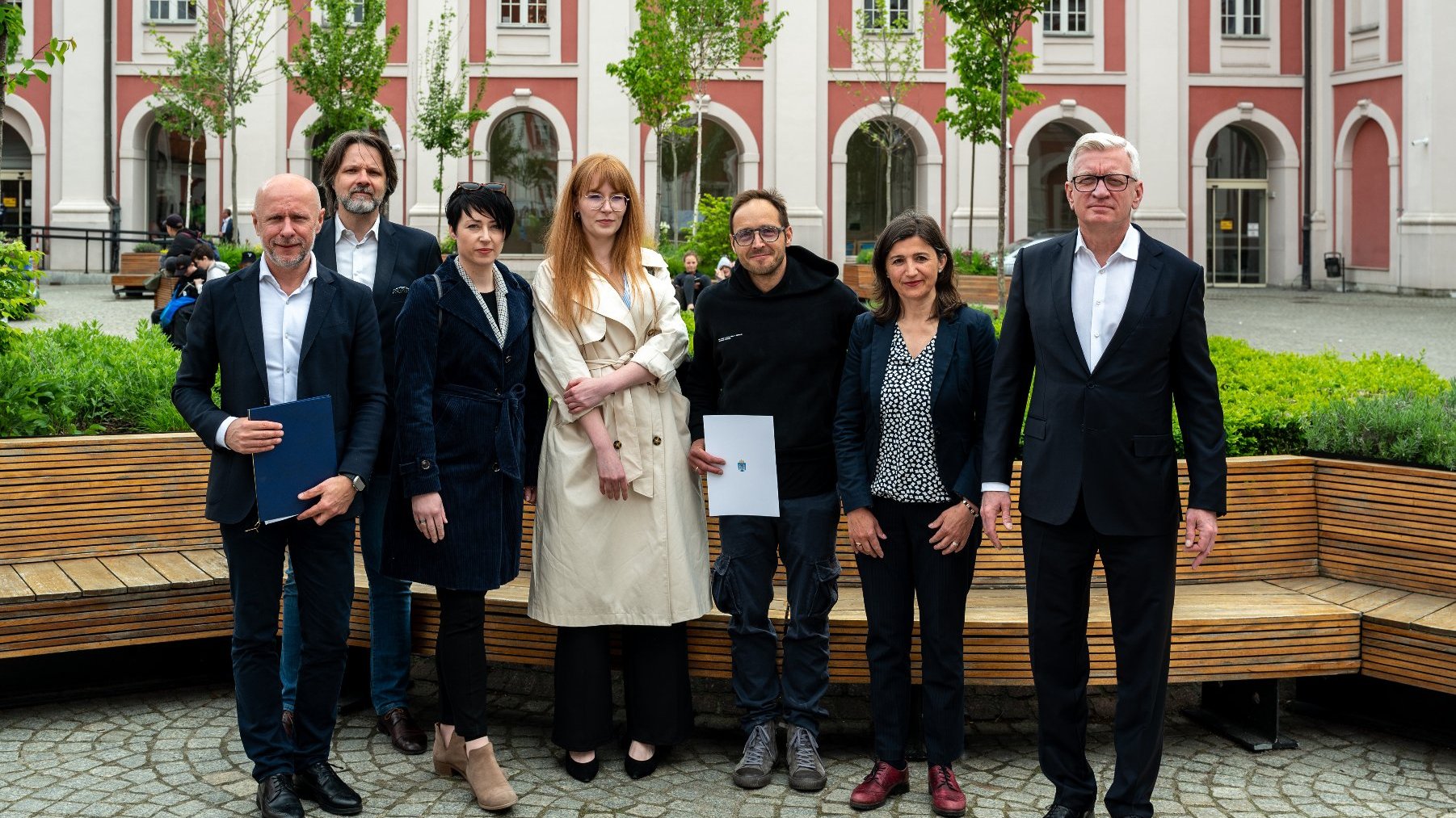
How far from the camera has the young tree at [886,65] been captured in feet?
108

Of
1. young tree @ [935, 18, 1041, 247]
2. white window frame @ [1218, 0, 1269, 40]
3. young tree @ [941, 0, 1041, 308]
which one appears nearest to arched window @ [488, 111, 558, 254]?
young tree @ [935, 18, 1041, 247]

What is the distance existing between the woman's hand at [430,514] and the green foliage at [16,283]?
3463mm

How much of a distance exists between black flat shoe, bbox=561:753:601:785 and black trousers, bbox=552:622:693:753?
0.05 m

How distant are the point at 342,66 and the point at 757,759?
25.1 m

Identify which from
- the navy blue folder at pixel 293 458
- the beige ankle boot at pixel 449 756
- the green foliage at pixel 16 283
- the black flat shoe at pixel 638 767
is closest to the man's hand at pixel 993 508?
the black flat shoe at pixel 638 767

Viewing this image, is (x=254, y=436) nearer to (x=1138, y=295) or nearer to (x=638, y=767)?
(x=638, y=767)

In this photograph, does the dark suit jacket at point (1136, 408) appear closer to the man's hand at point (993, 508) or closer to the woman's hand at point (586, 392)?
the man's hand at point (993, 508)

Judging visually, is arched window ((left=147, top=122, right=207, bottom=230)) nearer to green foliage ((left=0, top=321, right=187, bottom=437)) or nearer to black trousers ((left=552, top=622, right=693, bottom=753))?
green foliage ((left=0, top=321, right=187, bottom=437))

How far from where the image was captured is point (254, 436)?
14.5 feet

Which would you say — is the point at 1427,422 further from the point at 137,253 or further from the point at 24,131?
the point at 24,131

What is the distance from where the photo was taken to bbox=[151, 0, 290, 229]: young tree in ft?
97.2

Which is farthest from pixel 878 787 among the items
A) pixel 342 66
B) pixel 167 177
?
pixel 167 177

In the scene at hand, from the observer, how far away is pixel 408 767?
5160mm

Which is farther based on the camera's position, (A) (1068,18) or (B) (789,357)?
(A) (1068,18)
